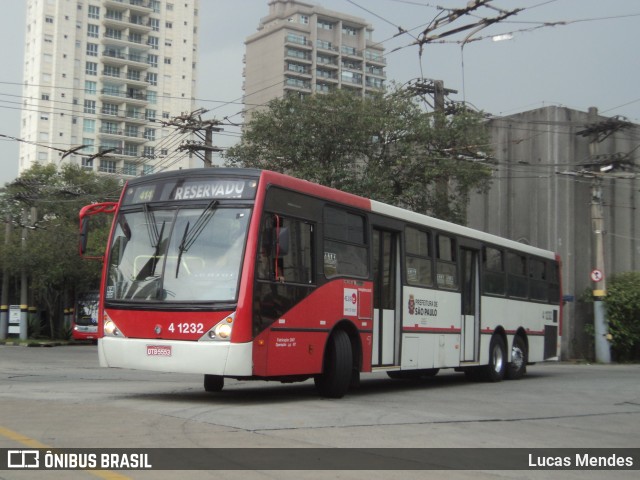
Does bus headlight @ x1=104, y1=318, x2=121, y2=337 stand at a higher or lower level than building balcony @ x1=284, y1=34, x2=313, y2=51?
lower

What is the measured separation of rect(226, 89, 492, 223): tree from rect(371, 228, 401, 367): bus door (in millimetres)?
14602

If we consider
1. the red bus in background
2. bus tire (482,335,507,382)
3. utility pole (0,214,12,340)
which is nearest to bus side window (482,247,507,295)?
bus tire (482,335,507,382)

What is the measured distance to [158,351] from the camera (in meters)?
11.0

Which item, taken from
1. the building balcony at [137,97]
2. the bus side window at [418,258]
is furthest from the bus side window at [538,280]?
the building balcony at [137,97]

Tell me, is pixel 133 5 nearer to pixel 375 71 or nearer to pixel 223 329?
pixel 375 71

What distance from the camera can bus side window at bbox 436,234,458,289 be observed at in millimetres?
15942

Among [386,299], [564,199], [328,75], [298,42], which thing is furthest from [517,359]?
[328,75]

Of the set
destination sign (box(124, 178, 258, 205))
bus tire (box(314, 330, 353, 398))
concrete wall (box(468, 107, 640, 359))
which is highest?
concrete wall (box(468, 107, 640, 359))

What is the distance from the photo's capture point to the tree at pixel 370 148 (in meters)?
29.6

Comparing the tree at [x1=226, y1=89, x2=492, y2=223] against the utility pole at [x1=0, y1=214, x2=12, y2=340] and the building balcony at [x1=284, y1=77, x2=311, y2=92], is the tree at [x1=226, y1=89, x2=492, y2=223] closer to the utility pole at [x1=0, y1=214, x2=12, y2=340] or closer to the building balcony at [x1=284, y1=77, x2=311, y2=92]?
the utility pole at [x1=0, y1=214, x2=12, y2=340]

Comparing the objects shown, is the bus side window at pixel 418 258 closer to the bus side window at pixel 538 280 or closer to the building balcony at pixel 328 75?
the bus side window at pixel 538 280

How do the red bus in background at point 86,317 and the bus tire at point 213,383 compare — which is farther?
the red bus in background at point 86,317

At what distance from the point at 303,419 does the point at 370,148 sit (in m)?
21.1

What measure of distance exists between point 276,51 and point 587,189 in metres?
82.3
